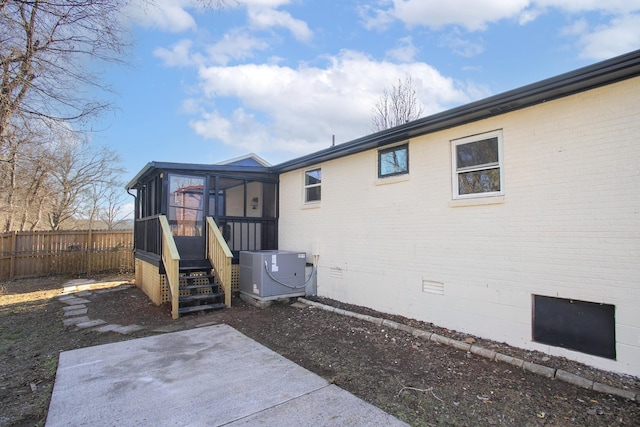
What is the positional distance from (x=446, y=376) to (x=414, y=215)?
2.75 metres

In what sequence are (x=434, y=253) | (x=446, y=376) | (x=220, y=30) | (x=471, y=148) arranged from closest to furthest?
1. (x=446, y=376)
2. (x=220, y=30)
3. (x=471, y=148)
4. (x=434, y=253)

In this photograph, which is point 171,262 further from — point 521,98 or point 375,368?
point 521,98

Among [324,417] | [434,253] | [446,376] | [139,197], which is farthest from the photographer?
[139,197]

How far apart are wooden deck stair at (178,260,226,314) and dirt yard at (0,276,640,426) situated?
31cm

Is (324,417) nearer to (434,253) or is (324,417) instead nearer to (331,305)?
(434,253)

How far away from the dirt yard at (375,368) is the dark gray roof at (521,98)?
323 cm

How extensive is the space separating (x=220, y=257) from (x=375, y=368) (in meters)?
4.32

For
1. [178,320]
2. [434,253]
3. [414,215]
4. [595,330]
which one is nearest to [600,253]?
[595,330]

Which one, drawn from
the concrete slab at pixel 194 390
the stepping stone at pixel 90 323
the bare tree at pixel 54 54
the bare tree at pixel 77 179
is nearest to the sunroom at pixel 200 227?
the stepping stone at pixel 90 323

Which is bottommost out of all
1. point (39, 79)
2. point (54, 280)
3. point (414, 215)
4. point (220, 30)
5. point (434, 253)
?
point (54, 280)

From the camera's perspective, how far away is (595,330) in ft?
12.5

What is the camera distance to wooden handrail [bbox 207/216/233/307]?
6945 mm

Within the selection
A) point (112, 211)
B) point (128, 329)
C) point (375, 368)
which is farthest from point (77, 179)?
point (375, 368)

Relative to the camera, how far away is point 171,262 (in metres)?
6.57
